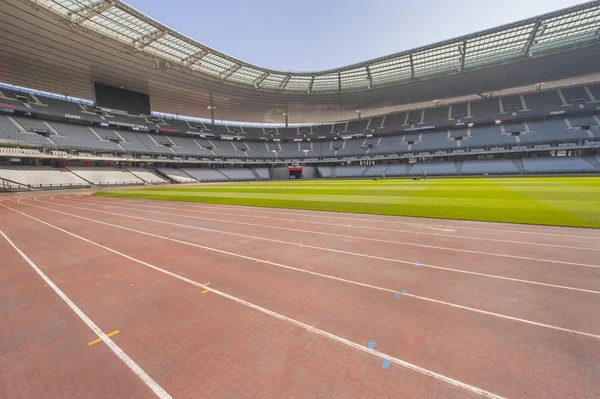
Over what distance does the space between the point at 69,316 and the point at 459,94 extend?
6939 centimetres

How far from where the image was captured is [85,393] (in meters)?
2.80

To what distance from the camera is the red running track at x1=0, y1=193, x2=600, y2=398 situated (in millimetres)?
2893

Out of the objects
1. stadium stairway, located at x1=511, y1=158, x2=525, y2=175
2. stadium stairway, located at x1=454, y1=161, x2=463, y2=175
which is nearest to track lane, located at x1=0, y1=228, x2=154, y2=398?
stadium stairway, located at x1=454, y1=161, x2=463, y2=175

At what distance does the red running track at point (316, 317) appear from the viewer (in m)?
2.89

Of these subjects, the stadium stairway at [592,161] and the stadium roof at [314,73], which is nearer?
the stadium roof at [314,73]

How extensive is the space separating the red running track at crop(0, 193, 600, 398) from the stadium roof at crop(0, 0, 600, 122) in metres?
32.4

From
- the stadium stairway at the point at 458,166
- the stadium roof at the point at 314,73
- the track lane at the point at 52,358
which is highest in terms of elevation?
the stadium roof at the point at 314,73

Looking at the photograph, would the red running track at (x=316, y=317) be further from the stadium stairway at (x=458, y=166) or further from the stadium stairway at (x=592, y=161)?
the stadium stairway at (x=592, y=161)

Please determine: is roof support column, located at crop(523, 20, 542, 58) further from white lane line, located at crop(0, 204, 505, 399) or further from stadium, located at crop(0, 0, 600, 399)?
white lane line, located at crop(0, 204, 505, 399)

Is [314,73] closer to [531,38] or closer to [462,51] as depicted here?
[462,51]

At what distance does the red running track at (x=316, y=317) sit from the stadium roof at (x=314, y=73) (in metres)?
32.4

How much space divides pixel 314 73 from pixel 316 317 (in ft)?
166

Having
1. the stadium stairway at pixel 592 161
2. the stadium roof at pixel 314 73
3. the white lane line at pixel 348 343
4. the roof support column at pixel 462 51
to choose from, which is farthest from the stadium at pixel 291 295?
the stadium stairway at pixel 592 161

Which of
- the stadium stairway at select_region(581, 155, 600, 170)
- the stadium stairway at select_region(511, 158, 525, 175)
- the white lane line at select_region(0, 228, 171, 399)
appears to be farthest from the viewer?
the stadium stairway at select_region(511, 158, 525, 175)
